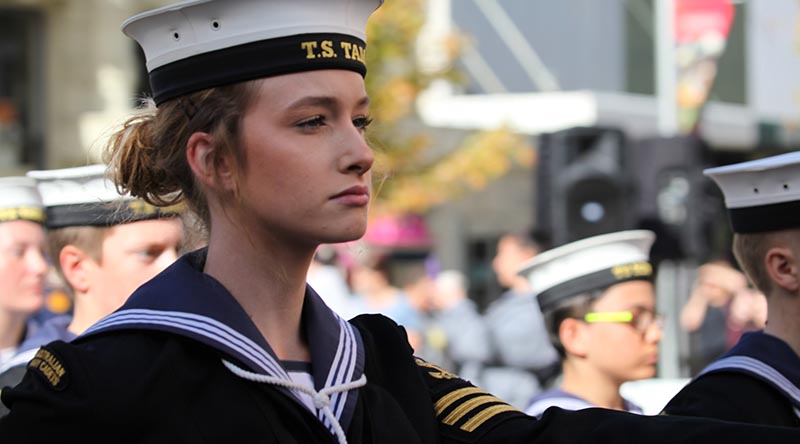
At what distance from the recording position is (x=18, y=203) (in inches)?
183

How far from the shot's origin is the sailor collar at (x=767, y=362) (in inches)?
119

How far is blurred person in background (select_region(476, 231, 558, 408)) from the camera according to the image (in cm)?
820

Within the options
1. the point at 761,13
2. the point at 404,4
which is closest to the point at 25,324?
the point at 404,4

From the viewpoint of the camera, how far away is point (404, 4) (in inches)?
620

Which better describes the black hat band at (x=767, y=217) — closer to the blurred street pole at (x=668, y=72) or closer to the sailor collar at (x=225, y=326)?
the sailor collar at (x=225, y=326)

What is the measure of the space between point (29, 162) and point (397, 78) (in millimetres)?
4856

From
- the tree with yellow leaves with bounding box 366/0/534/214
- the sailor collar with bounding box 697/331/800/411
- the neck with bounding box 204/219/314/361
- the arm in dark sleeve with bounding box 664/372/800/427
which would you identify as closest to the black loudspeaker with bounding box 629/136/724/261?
the tree with yellow leaves with bounding box 366/0/534/214

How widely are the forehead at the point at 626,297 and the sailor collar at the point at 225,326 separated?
8.06 ft

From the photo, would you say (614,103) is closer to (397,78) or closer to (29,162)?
(397,78)

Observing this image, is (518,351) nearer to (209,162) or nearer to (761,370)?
(761,370)

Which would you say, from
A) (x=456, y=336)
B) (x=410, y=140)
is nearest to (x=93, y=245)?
(x=456, y=336)

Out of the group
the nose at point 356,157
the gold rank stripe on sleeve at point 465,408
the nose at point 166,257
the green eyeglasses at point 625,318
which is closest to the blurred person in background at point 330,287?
the green eyeglasses at point 625,318

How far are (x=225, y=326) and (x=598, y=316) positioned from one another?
2.66 metres

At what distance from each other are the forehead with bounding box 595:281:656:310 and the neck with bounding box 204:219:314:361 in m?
2.54
